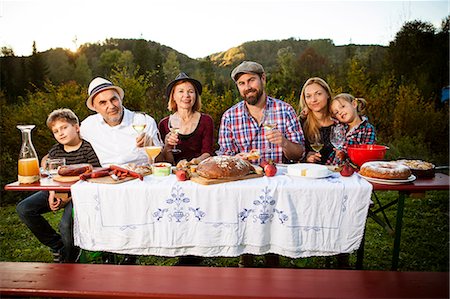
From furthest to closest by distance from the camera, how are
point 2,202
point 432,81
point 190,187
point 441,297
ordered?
point 432,81
point 2,202
point 190,187
point 441,297

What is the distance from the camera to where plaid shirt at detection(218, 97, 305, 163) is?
4.26 metres

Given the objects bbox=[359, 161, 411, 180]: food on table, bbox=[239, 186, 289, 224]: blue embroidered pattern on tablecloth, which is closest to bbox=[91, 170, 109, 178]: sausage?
bbox=[239, 186, 289, 224]: blue embroidered pattern on tablecloth

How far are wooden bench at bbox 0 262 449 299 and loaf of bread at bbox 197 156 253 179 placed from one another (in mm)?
720

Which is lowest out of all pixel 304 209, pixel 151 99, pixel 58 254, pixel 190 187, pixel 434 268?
pixel 434 268

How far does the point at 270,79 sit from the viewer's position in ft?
27.8

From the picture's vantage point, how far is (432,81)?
884cm

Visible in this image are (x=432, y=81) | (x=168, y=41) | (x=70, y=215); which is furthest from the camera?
(x=432, y=81)

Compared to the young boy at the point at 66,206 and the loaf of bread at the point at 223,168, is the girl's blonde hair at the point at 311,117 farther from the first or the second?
the young boy at the point at 66,206

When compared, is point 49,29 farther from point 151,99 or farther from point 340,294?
point 340,294

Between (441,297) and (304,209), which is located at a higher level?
(304,209)

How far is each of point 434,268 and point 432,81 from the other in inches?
244

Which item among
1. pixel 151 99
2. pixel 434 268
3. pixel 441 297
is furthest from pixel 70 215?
pixel 151 99

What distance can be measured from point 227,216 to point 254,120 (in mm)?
1747

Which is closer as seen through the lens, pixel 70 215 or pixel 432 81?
pixel 70 215
